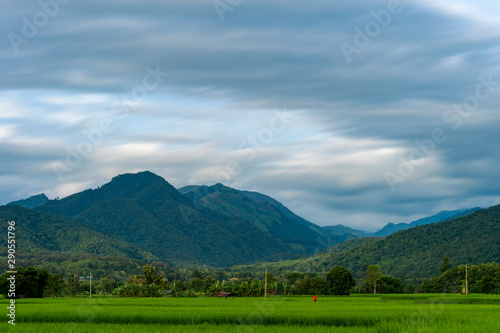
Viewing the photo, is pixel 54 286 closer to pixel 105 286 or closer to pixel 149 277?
pixel 149 277

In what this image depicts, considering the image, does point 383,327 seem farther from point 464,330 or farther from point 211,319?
point 211,319

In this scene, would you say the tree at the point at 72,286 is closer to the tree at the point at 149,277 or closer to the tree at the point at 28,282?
the tree at the point at 149,277

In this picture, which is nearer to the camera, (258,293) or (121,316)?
(121,316)

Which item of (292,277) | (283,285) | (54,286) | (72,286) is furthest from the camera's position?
(292,277)

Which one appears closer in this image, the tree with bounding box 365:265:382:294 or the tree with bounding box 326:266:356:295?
the tree with bounding box 326:266:356:295

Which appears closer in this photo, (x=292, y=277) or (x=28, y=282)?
(x=28, y=282)

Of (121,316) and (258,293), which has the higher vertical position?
(121,316)

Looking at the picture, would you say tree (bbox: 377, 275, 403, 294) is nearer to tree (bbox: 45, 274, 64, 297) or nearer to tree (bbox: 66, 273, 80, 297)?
tree (bbox: 45, 274, 64, 297)

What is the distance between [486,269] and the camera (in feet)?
344

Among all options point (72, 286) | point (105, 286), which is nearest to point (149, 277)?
point (72, 286)

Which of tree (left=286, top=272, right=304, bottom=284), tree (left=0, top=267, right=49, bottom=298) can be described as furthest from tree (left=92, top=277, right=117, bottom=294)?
tree (left=0, top=267, right=49, bottom=298)

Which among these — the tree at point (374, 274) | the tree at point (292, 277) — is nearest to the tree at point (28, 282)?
the tree at point (374, 274)

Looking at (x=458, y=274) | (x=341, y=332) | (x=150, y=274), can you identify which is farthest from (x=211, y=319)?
(x=458, y=274)

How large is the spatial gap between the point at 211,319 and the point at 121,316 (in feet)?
21.1
